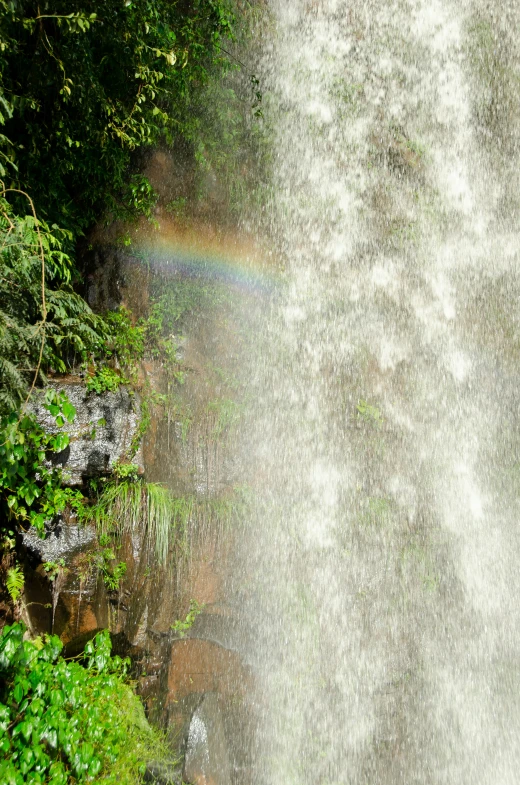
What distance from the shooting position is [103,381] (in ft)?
15.1

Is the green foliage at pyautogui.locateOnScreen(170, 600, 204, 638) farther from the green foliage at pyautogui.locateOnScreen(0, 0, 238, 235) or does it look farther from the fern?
the green foliage at pyautogui.locateOnScreen(0, 0, 238, 235)

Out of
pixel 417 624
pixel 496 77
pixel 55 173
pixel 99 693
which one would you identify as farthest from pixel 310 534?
pixel 496 77

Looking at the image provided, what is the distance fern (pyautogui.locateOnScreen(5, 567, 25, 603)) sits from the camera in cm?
387

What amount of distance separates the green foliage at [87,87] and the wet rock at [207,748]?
3947 mm

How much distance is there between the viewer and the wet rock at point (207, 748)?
3.94 meters

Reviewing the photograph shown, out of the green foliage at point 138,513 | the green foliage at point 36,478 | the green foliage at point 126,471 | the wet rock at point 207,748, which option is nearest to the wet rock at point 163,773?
the wet rock at point 207,748

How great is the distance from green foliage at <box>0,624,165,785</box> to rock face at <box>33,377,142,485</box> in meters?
1.32

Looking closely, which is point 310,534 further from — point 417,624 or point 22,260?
point 22,260

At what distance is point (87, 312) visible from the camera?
432cm

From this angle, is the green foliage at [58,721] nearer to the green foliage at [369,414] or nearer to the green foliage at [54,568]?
the green foliage at [54,568]

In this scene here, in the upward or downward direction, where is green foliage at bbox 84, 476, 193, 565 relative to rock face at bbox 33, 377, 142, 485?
downward

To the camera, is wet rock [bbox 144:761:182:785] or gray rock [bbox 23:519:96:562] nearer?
wet rock [bbox 144:761:182:785]

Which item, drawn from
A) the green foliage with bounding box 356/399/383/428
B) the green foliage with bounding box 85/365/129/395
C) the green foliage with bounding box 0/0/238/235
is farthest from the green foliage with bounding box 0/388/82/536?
the green foliage with bounding box 356/399/383/428

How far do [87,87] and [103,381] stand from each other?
2144 mm
